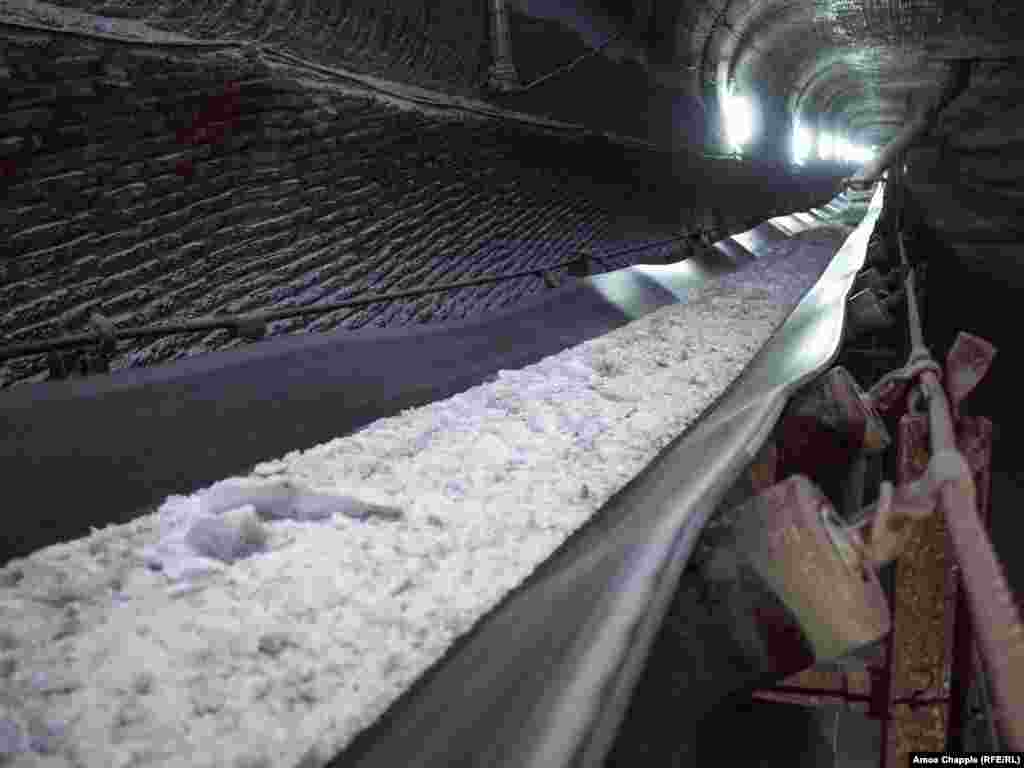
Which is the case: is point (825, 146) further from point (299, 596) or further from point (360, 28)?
point (299, 596)

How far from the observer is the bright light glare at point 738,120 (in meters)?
13.3

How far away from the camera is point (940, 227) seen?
12.5m

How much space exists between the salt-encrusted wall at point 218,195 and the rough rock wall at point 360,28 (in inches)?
11.9

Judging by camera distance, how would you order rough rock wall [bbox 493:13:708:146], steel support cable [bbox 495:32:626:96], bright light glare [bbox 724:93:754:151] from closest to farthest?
steel support cable [bbox 495:32:626:96] < rough rock wall [bbox 493:13:708:146] < bright light glare [bbox 724:93:754:151]

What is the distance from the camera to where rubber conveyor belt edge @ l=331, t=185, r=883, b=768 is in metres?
0.78

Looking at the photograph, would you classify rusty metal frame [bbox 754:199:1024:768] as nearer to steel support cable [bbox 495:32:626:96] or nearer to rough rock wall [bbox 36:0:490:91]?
rough rock wall [bbox 36:0:490:91]

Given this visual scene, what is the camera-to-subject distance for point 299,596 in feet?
4.04

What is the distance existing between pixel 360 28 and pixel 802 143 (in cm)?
1970

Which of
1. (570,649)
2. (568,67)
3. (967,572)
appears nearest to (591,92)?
(568,67)

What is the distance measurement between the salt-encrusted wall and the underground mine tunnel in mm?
19

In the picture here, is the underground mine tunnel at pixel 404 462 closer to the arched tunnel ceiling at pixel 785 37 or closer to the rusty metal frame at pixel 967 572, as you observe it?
the rusty metal frame at pixel 967 572

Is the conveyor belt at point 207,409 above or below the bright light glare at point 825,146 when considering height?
below

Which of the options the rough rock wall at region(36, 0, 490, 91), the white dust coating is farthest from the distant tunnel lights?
the white dust coating

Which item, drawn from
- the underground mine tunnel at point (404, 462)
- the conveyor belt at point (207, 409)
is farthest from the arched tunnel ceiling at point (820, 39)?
the conveyor belt at point (207, 409)
